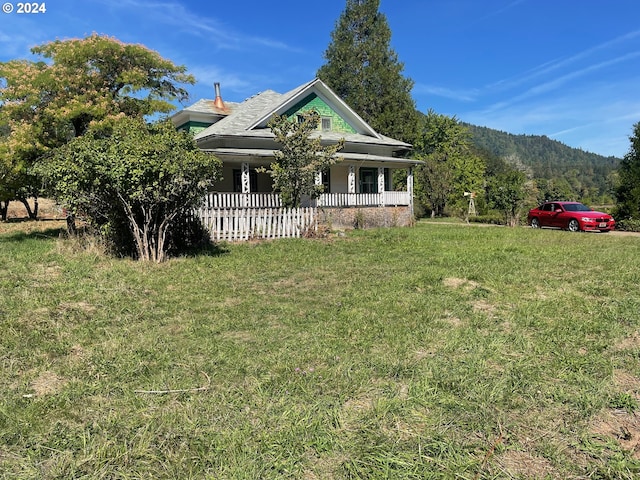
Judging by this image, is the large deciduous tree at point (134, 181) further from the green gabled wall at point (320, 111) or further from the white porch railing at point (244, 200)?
the green gabled wall at point (320, 111)

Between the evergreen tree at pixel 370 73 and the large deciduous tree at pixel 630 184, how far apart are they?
19.2 m

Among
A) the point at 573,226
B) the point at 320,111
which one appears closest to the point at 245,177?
the point at 320,111

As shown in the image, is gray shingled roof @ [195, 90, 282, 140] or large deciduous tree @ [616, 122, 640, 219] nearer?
gray shingled roof @ [195, 90, 282, 140]

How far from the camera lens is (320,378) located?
3617mm

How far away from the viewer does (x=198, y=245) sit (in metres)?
12.0

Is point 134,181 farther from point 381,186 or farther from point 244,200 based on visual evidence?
point 381,186

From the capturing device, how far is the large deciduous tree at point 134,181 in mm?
9055

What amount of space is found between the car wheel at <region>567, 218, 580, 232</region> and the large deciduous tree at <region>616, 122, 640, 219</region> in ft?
14.6

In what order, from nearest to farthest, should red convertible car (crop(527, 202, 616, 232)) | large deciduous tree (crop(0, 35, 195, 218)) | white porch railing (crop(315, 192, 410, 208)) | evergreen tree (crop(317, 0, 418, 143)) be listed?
large deciduous tree (crop(0, 35, 195, 218)), red convertible car (crop(527, 202, 616, 232)), white porch railing (crop(315, 192, 410, 208)), evergreen tree (crop(317, 0, 418, 143))

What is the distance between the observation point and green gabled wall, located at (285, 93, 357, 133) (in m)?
22.4

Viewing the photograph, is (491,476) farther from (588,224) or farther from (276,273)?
(588,224)

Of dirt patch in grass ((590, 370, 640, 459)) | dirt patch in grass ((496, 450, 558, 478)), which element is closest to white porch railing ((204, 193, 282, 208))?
dirt patch in grass ((590, 370, 640, 459))

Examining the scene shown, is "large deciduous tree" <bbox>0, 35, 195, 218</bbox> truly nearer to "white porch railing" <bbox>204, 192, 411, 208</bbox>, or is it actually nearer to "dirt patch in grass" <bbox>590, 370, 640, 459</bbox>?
"white porch railing" <bbox>204, 192, 411, 208</bbox>

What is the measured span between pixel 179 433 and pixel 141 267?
21.5 ft
